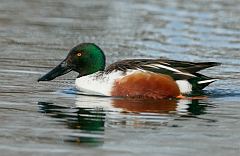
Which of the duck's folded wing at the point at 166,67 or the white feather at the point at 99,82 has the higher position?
the duck's folded wing at the point at 166,67

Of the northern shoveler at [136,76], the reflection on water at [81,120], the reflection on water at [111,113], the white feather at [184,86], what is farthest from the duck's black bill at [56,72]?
the white feather at [184,86]

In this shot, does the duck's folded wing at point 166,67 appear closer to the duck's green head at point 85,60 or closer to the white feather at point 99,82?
the white feather at point 99,82

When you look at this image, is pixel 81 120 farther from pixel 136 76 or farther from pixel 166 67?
pixel 166 67

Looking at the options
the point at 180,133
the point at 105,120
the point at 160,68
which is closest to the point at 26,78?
the point at 160,68

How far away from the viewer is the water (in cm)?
792

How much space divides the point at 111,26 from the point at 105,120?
27.4ft

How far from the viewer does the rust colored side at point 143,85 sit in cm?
1076

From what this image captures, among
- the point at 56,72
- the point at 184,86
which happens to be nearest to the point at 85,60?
the point at 56,72

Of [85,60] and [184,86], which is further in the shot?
[85,60]

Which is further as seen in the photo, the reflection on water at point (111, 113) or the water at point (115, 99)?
the reflection on water at point (111, 113)

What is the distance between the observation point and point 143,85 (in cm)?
1081

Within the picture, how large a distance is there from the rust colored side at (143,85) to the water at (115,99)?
0.17 metres

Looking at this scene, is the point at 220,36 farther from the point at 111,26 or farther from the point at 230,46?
the point at 111,26

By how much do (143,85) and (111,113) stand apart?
135 cm
